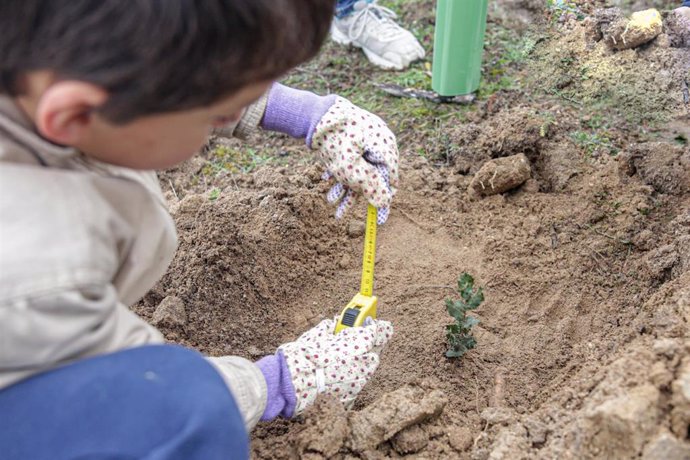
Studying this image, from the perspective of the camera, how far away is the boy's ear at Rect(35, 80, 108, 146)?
109cm

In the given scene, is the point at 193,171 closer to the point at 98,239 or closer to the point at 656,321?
the point at 98,239

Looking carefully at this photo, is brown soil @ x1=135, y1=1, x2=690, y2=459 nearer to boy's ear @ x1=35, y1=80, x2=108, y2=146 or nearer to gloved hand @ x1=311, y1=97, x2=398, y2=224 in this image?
gloved hand @ x1=311, y1=97, x2=398, y2=224

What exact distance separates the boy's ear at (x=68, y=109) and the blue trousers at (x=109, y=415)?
1.38 feet

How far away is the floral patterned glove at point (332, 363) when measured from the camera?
1.71 meters

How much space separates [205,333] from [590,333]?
1.16 meters

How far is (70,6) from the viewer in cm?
104

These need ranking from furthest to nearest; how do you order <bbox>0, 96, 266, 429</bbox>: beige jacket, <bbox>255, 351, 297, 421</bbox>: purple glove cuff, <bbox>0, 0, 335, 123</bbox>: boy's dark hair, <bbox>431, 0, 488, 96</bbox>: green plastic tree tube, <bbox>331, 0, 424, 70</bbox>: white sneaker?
<bbox>331, 0, 424, 70</bbox>: white sneaker < <bbox>431, 0, 488, 96</bbox>: green plastic tree tube < <bbox>255, 351, 297, 421</bbox>: purple glove cuff < <bbox>0, 96, 266, 429</bbox>: beige jacket < <bbox>0, 0, 335, 123</bbox>: boy's dark hair

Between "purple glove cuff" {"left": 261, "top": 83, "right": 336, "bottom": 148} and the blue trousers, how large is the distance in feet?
2.73

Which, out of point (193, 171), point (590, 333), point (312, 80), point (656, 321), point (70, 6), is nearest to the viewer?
point (70, 6)

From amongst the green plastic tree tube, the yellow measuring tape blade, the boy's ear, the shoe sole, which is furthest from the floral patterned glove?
the shoe sole

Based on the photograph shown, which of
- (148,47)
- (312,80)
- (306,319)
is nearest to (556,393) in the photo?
(306,319)

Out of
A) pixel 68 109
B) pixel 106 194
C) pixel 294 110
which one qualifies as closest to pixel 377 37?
pixel 294 110

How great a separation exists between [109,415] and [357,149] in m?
0.92

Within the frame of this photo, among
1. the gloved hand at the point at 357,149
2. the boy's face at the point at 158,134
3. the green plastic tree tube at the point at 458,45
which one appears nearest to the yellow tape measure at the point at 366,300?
the gloved hand at the point at 357,149
